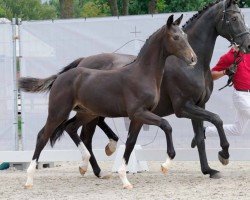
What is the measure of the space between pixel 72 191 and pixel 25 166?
2.70 meters

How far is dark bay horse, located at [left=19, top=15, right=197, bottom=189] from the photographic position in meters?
8.90

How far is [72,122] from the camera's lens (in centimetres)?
1041

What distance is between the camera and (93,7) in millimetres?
48750

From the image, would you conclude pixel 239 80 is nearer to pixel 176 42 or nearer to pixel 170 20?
pixel 176 42

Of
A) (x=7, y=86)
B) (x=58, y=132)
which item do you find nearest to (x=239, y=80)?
(x=58, y=132)

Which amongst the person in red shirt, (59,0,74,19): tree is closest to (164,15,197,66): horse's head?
the person in red shirt

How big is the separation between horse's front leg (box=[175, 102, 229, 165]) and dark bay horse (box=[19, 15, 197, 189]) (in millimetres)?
718

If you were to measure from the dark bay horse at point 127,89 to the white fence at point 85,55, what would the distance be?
6.14 ft

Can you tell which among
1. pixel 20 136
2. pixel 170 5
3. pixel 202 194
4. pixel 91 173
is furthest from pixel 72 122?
pixel 170 5

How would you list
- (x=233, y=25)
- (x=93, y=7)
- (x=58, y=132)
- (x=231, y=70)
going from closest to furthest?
(x=233, y=25) → (x=231, y=70) → (x=58, y=132) → (x=93, y=7)

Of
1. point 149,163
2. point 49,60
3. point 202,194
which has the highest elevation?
point 49,60

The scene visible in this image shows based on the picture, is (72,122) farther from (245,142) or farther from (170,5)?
(170,5)

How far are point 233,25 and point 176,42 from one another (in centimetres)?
105

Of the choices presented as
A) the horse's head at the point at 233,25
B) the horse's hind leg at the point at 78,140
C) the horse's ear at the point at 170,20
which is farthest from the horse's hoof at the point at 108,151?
the horse's ear at the point at 170,20
